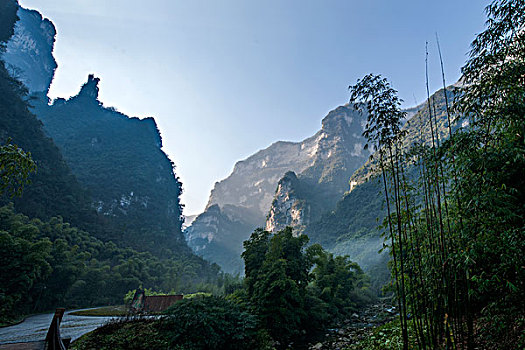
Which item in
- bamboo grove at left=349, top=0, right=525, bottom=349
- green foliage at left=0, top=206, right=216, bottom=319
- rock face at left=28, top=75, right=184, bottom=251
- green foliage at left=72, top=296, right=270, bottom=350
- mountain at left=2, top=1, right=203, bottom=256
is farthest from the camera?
rock face at left=28, top=75, right=184, bottom=251

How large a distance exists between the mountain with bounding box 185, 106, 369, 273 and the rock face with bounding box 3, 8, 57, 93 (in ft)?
187

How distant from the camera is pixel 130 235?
119 ft

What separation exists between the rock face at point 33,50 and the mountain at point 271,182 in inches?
2242

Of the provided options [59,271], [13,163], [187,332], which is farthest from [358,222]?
[13,163]

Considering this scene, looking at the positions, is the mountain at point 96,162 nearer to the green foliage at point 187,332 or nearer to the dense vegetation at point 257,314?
the green foliage at point 187,332

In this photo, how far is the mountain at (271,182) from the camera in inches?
3472

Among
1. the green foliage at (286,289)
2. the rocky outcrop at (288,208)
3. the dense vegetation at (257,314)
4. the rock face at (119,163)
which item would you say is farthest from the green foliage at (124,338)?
the rocky outcrop at (288,208)

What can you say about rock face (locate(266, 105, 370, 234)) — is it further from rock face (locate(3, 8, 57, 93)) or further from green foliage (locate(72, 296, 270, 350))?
rock face (locate(3, 8, 57, 93))

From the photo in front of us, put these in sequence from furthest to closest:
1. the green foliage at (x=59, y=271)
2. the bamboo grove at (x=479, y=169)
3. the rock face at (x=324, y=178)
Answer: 1. the rock face at (x=324, y=178)
2. the green foliage at (x=59, y=271)
3. the bamboo grove at (x=479, y=169)

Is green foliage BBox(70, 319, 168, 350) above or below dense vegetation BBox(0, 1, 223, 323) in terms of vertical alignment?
below

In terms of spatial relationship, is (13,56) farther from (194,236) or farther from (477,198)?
(477,198)

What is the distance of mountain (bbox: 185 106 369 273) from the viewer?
8819cm

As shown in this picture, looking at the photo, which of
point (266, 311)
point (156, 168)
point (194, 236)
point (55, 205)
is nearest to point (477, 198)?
point (266, 311)

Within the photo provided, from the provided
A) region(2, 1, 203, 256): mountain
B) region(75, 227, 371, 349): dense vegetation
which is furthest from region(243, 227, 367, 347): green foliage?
region(2, 1, 203, 256): mountain
